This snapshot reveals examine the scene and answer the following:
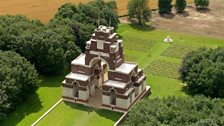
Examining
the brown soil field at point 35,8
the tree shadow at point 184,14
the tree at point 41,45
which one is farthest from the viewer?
the tree shadow at point 184,14

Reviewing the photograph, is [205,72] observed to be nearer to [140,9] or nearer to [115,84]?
[115,84]

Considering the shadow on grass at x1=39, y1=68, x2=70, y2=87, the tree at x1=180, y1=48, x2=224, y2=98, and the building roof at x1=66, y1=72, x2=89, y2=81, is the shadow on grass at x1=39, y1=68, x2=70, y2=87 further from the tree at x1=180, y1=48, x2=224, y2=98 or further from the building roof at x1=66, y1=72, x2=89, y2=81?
the tree at x1=180, y1=48, x2=224, y2=98

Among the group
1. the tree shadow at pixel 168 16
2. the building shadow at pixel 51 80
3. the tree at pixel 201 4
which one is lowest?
the building shadow at pixel 51 80

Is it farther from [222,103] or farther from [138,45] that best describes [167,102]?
[138,45]

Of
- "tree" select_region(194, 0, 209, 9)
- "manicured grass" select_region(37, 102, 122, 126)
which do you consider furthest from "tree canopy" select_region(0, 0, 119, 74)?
"tree" select_region(194, 0, 209, 9)

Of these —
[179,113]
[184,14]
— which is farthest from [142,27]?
[179,113]

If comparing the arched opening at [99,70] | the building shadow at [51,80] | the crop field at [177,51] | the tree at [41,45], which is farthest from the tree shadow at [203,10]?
the building shadow at [51,80]

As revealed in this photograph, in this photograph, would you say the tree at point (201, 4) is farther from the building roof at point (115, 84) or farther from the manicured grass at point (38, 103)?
the building roof at point (115, 84)
